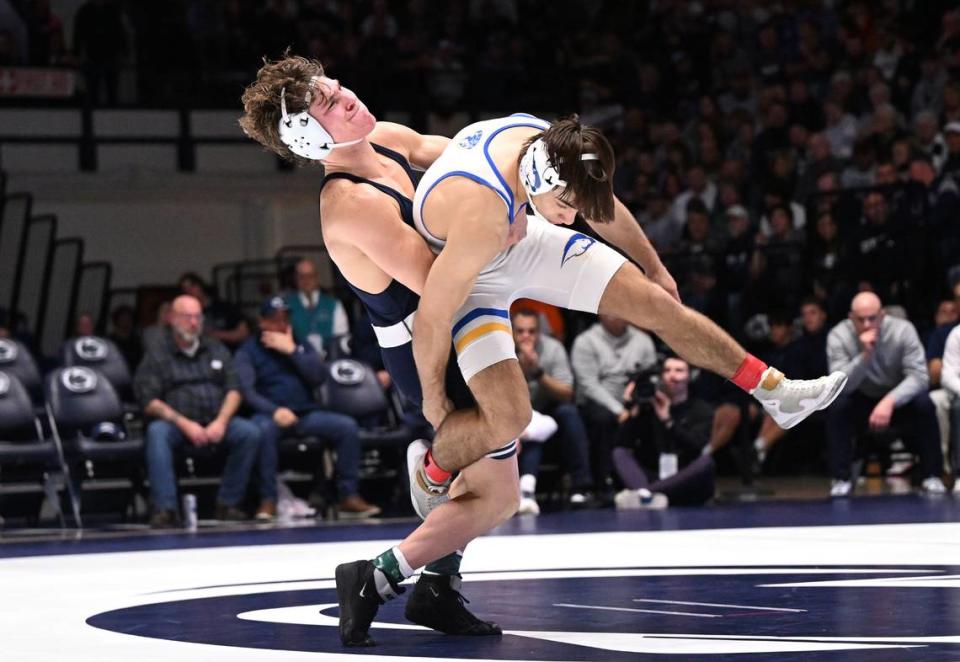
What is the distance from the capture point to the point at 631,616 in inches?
157

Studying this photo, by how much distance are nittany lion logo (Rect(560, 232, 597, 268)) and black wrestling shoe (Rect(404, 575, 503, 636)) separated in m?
0.84

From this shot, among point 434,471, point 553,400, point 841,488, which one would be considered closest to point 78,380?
point 553,400

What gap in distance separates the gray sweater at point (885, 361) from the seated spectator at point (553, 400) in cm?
146

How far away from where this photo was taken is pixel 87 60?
13.8 metres

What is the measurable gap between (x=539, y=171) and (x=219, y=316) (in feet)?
25.9

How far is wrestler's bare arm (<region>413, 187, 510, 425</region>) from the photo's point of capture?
12.0 ft

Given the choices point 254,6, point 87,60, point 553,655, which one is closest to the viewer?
point 553,655

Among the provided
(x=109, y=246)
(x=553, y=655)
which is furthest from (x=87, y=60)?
(x=553, y=655)

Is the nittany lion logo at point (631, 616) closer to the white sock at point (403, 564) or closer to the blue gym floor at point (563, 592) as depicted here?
the blue gym floor at point (563, 592)

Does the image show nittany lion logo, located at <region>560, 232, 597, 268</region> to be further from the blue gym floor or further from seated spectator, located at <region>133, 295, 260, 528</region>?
seated spectator, located at <region>133, 295, 260, 528</region>

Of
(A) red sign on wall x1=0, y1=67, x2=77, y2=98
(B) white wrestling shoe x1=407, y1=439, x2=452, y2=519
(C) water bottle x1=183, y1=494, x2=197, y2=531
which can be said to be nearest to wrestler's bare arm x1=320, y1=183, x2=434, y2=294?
(B) white wrestling shoe x1=407, y1=439, x2=452, y2=519

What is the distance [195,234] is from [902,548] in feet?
33.2

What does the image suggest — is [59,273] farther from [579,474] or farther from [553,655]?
[553,655]

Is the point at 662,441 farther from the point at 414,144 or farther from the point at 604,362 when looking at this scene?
the point at 414,144
